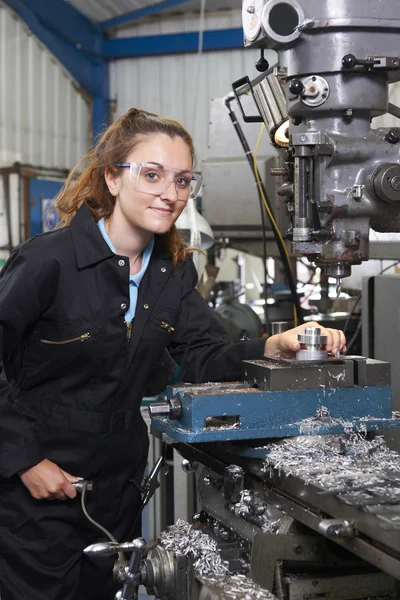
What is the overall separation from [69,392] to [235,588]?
0.56 meters

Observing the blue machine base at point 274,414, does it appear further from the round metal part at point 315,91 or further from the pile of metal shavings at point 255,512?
the round metal part at point 315,91

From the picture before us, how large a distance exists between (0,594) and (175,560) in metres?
0.50

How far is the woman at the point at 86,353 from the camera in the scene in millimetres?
1349

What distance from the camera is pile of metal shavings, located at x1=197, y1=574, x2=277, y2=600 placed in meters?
0.93

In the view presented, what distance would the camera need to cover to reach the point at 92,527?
4.74 feet

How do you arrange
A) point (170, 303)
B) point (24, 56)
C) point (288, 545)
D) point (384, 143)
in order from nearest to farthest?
point (288, 545), point (384, 143), point (170, 303), point (24, 56)

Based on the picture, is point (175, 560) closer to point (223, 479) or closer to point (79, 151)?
point (223, 479)

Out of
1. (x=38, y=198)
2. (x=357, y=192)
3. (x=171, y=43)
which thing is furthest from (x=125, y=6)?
(x=357, y=192)

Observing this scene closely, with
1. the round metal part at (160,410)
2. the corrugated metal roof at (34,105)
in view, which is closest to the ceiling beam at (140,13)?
the corrugated metal roof at (34,105)

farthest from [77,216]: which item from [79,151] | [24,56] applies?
[79,151]

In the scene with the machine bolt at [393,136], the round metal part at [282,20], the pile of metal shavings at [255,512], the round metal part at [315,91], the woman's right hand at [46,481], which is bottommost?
the woman's right hand at [46,481]

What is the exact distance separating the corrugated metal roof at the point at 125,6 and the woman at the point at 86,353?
3461 mm

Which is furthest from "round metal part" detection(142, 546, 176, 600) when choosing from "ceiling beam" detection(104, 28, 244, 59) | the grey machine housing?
"ceiling beam" detection(104, 28, 244, 59)

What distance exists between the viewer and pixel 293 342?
4.36 ft
